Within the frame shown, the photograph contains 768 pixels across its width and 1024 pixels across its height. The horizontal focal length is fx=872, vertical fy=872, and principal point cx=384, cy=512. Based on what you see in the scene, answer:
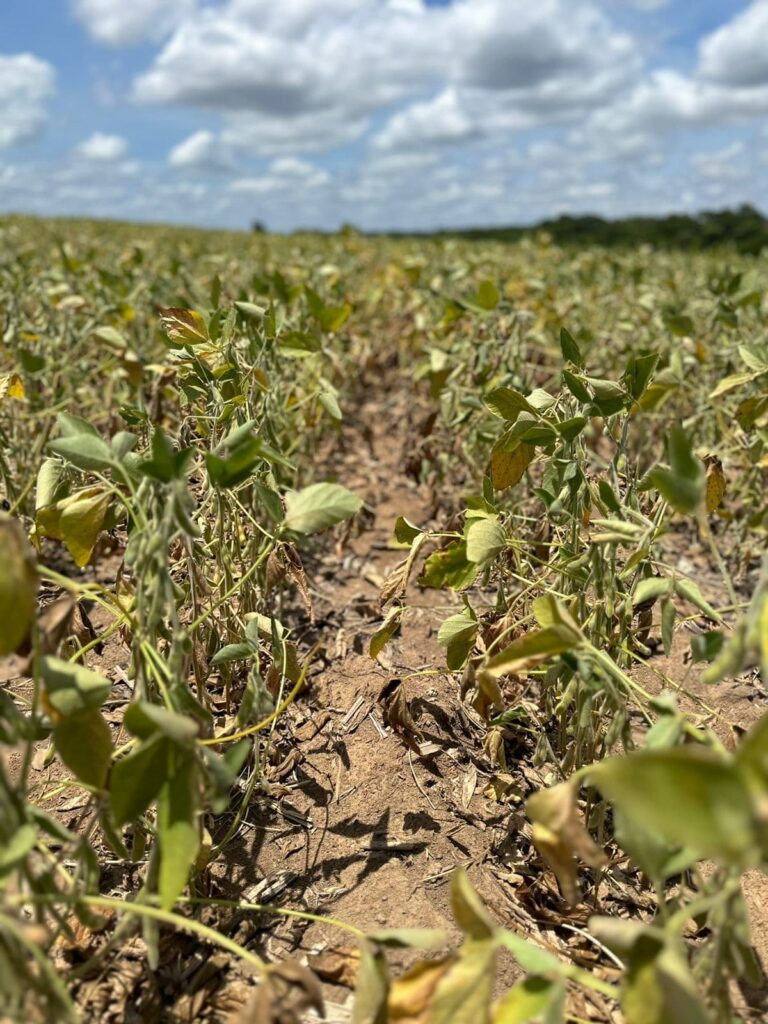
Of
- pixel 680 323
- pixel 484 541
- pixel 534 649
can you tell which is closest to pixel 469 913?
pixel 534 649

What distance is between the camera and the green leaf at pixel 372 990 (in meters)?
0.94

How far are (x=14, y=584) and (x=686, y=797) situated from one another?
61 centimetres

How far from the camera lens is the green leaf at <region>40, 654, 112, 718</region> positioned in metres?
0.96

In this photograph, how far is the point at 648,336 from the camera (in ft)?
13.9

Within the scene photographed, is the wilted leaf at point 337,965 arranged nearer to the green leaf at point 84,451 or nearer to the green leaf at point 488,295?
the green leaf at point 84,451

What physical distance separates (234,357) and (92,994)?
Answer: 1.23 metres

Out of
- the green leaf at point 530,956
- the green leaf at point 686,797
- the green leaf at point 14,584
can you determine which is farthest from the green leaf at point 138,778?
the green leaf at point 686,797

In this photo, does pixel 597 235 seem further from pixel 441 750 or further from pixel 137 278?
pixel 441 750

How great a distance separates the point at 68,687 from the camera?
97 centimetres

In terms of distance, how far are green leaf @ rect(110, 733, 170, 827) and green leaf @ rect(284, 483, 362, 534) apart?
0.33m

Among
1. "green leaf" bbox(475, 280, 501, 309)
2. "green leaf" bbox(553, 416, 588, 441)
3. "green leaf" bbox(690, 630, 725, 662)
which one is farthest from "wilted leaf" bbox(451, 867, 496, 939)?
"green leaf" bbox(475, 280, 501, 309)

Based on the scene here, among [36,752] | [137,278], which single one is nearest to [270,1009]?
[36,752]

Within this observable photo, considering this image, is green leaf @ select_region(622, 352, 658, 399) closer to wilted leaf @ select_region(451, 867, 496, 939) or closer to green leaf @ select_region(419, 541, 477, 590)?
green leaf @ select_region(419, 541, 477, 590)

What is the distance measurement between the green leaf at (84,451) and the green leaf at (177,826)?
39 cm
